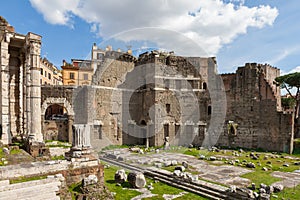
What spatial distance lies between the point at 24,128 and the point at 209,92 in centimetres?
1829

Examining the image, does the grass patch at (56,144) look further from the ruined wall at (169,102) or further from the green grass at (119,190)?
the green grass at (119,190)

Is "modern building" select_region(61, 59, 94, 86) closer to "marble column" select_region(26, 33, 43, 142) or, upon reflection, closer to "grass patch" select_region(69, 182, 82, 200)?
"marble column" select_region(26, 33, 43, 142)

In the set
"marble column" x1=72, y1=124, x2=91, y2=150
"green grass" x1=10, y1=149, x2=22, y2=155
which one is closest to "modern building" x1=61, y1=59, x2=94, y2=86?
"green grass" x1=10, y1=149, x2=22, y2=155

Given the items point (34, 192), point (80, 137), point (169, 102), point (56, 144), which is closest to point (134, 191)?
point (80, 137)

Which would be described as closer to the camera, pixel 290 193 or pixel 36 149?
pixel 290 193

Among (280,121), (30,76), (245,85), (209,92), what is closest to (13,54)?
(30,76)

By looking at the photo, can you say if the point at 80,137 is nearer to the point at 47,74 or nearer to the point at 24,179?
the point at 24,179

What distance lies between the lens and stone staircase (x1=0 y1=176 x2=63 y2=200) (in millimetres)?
6449

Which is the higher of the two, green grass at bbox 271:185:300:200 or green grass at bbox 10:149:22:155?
green grass at bbox 10:149:22:155

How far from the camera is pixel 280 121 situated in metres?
19.9

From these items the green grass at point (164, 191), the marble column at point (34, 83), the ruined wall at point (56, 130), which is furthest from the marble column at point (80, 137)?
the ruined wall at point (56, 130)

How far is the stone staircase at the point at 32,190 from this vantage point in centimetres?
645

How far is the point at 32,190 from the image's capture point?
22.4 feet

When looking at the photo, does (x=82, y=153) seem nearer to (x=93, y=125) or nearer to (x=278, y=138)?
(x=93, y=125)
